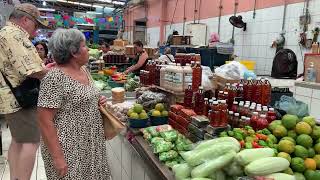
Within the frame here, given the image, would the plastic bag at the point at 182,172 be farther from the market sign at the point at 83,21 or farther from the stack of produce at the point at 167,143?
the market sign at the point at 83,21

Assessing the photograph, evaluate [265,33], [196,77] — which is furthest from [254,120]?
[265,33]

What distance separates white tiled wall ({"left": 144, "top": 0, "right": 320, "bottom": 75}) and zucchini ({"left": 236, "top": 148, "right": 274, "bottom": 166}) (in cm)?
438

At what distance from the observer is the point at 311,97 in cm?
470

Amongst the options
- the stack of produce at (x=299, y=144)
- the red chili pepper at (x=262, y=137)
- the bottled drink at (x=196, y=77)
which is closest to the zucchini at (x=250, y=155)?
the stack of produce at (x=299, y=144)

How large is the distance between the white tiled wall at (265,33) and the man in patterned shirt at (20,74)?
14.4ft

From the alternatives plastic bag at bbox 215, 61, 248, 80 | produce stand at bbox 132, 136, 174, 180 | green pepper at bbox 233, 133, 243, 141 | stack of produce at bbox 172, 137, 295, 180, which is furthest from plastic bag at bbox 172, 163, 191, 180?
plastic bag at bbox 215, 61, 248, 80

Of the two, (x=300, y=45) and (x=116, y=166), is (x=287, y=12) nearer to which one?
(x=300, y=45)

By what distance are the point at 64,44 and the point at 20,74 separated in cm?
122

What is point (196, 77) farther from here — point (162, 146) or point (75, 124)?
point (75, 124)

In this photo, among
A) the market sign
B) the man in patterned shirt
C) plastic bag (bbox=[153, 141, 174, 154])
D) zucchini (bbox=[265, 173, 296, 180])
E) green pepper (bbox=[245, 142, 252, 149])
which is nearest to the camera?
zucchini (bbox=[265, 173, 296, 180])

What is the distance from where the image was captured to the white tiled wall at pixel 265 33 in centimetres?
554

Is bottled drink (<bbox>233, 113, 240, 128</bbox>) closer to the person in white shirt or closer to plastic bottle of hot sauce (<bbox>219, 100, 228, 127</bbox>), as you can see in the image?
plastic bottle of hot sauce (<bbox>219, 100, 228, 127</bbox>)

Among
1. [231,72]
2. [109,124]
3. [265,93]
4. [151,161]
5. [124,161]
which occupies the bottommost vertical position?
[124,161]

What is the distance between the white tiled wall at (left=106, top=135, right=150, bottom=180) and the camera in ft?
8.74
